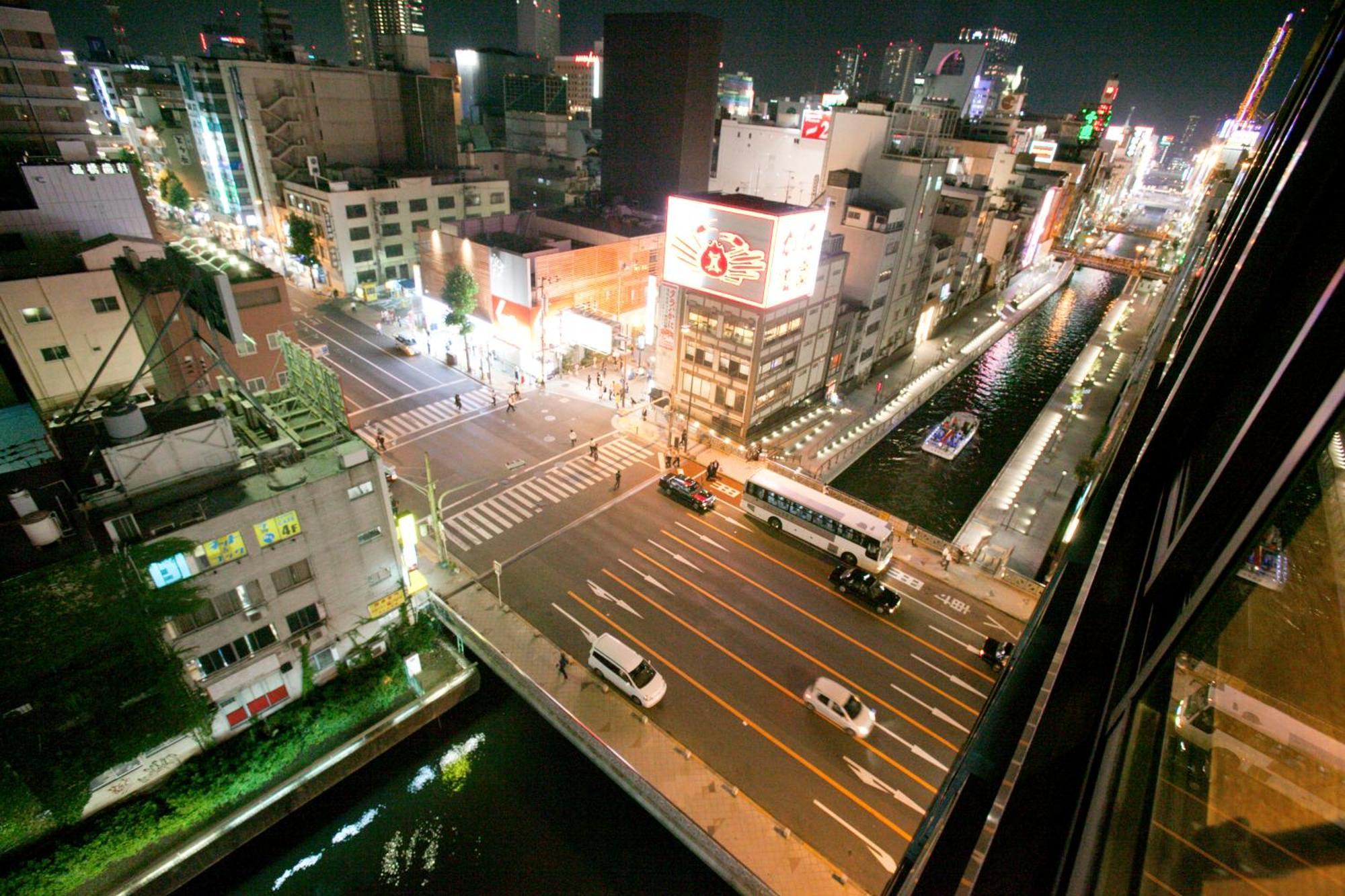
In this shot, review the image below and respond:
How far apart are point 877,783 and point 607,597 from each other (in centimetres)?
1317

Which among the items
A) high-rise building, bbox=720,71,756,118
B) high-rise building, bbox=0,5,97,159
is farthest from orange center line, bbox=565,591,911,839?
high-rise building, bbox=720,71,756,118

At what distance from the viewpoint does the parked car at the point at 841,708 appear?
22.5m

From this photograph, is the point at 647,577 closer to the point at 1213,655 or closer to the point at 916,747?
the point at 916,747

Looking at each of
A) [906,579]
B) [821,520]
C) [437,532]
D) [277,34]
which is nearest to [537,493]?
[437,532]

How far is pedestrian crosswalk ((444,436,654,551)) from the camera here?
31.9 meters

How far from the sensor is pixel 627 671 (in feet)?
74.9

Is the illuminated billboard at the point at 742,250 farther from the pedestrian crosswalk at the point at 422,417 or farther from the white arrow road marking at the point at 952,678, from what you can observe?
the white arrow road marking at the point at 952,678

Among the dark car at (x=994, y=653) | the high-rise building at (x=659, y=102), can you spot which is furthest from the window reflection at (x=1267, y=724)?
the high-rise building at (x=659, y=102)

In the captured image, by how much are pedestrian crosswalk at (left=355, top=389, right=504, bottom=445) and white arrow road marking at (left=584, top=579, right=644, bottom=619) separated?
61.9 ft

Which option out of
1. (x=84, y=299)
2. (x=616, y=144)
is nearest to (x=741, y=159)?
(x=616, y=144)

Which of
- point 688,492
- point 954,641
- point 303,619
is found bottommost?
point 954,641

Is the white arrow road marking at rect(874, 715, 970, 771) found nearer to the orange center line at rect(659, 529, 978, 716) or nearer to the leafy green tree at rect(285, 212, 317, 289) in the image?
the orange center line at rect(659, 529, 978, 716)

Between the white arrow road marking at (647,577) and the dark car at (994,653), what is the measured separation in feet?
45.1

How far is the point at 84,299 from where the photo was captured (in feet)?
106
